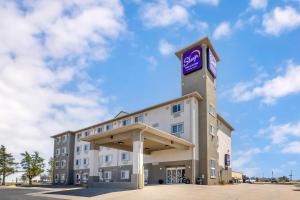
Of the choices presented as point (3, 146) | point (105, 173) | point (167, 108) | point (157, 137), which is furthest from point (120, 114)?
point (3, 146)

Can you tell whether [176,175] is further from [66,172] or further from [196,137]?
[66,172]

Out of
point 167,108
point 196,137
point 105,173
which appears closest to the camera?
point 196,137

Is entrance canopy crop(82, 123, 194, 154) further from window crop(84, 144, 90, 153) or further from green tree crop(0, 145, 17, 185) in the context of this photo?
green tree crop(0, 145, 17, 185)

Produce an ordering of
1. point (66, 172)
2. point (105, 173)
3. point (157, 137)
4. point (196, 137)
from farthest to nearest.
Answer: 1. point (66, 172)
2. point (105, 173)
3. point (196, 137)
4. point (157, 137)

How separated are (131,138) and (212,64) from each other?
16.1 meters

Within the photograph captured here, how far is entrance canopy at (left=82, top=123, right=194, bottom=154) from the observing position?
27.7 meters

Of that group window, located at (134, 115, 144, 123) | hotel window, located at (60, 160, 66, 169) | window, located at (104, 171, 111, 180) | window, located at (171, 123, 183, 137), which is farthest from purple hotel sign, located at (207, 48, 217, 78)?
hotel window, located at (60, 160, 66, 169)

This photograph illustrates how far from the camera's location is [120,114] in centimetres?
5106

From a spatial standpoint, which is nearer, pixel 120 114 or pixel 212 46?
pixel 212 46

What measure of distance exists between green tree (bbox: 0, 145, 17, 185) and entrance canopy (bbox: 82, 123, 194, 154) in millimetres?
41171

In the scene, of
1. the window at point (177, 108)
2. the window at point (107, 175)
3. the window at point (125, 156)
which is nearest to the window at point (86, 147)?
→ the window at point (107, 175)

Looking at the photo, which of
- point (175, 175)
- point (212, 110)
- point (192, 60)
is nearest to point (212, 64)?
point (192, 60)

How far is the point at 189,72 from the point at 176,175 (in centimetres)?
1257

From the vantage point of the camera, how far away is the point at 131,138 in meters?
30.5
